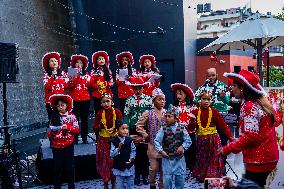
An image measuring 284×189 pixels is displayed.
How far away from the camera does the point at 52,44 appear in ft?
49.0

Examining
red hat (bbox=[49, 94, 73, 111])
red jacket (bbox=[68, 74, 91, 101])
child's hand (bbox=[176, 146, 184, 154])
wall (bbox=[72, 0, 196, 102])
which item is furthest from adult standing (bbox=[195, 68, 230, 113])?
wall (bbox=[72, 0, 196, 102])

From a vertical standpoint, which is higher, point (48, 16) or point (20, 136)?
point (48, 16)

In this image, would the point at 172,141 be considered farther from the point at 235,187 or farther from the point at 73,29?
the point at 73,29

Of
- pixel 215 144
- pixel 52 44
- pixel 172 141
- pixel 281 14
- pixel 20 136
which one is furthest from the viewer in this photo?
pixel 281 14

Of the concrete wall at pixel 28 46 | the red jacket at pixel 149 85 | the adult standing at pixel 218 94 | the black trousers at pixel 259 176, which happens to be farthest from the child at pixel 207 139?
the concrete wall at pixel 28 46

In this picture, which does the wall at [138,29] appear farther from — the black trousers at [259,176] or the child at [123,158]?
the black trousers at [259,176]

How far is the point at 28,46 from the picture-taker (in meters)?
13.2

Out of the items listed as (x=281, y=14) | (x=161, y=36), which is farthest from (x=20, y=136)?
(x=281, y=14)

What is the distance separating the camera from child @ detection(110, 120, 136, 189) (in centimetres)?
586

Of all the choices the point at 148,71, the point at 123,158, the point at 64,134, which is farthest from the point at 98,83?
the point at 123,158

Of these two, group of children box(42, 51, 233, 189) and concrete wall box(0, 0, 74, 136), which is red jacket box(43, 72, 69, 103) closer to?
group of children box(42, 51, 233, 189)

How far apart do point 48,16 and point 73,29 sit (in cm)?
225

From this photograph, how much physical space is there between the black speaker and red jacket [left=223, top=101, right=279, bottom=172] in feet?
15.8

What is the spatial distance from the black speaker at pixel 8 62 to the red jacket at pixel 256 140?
190 inches
